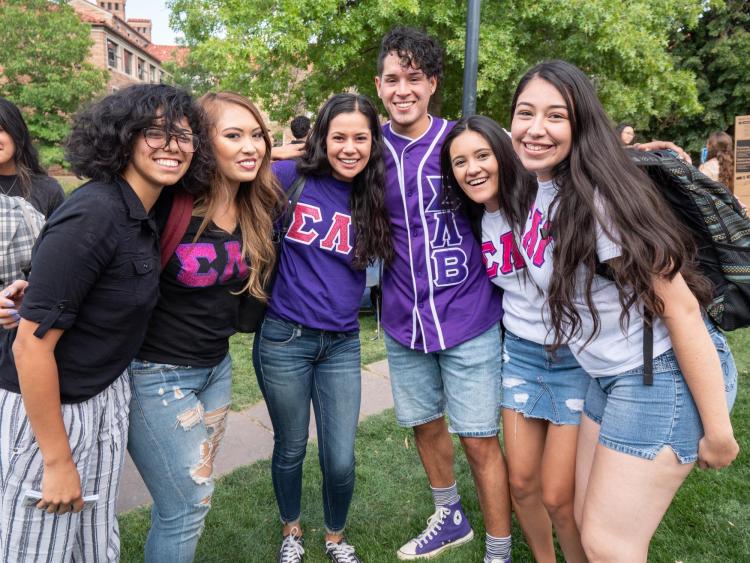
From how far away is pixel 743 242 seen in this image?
1.70 meters

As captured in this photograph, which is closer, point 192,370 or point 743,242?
point 743,242

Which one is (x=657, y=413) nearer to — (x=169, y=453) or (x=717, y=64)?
(x=169, y=453)

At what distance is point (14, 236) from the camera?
205 cm

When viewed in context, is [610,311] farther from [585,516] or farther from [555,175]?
[585,516]

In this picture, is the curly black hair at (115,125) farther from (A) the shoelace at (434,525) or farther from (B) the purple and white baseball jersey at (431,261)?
(A) the shoelace at (434,525)

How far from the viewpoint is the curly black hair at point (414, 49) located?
2.59 meters

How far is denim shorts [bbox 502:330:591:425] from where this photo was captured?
7.21 ft

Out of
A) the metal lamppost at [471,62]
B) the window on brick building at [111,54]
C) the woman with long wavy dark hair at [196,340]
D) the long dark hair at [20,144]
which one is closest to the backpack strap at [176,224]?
the woman with long wavy dark hair at [196,340]

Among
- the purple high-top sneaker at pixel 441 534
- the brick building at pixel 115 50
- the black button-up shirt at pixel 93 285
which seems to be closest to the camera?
the black button-up shirt at pixel 93 285

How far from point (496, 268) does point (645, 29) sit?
9.66 m

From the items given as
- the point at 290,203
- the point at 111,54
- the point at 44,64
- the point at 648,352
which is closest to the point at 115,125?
the point at 290,203

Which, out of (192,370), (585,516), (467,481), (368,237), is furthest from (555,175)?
(467,481)

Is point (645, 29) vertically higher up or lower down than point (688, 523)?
higher up

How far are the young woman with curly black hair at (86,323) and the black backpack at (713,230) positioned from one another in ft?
5.08
